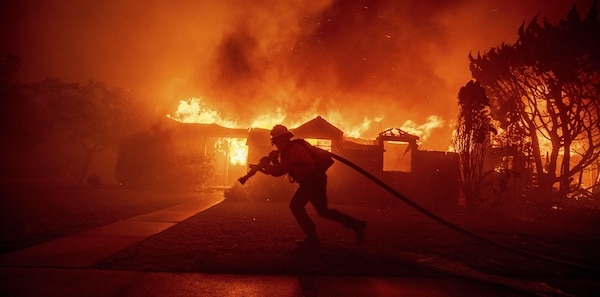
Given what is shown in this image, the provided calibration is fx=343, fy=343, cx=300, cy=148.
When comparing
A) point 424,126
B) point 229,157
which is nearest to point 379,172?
point 229,157

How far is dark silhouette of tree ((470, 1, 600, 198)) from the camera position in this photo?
14.0 m

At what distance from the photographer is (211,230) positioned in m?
6.61

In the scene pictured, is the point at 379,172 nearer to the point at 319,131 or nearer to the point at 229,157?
the point at 319,131

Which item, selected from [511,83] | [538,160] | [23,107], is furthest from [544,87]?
[23,107]

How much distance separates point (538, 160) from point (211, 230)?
619 inches

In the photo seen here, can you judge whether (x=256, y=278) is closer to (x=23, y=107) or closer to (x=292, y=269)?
(x=292, y=269)

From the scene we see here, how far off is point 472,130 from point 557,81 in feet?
16.9

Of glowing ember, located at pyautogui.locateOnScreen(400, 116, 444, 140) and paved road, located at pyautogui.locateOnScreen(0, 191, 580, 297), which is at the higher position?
glowing ember, located at pyautogui.locateOnScreen(400, 116, 444, 140)

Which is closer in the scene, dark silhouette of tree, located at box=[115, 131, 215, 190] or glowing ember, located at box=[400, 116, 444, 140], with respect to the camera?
dark silhouette of tree, located at box=[115, 131, 215, 190]

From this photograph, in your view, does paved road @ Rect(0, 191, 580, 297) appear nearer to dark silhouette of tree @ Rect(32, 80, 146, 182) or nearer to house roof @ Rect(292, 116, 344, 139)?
house roof @ Rect(292, 116, 344, 139)

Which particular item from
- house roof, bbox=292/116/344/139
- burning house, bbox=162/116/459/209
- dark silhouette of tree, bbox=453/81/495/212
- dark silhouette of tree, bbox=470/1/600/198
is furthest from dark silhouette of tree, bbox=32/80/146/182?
dark silhouette of tree, bbox=470/1/600/198

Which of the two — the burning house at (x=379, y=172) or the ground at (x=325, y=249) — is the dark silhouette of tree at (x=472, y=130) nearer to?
the burning house at (x=379, y=172)

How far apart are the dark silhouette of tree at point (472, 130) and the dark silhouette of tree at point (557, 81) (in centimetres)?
261

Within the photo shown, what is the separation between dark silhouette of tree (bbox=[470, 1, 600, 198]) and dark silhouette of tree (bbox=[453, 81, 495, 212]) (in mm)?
2611
